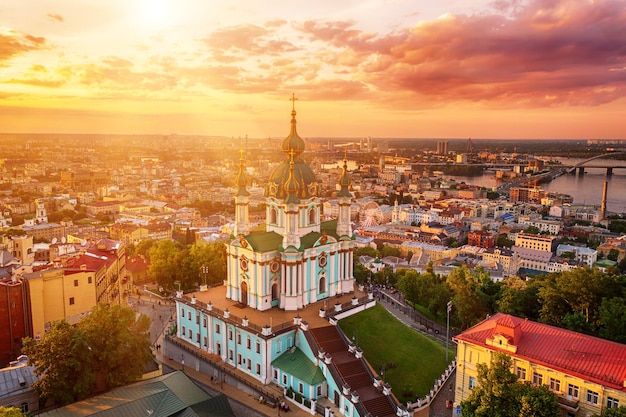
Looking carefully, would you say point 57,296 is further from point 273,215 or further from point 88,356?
point 273,215

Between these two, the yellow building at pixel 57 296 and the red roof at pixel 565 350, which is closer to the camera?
the red roof at pixel 565 350

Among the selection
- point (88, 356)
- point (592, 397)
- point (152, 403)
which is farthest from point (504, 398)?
point (88, 356)

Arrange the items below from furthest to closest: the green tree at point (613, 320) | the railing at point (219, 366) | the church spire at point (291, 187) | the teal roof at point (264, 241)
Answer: the church spire at point (291, 187), the teal roof at point (264, 241), the green tree at point (613, 320), the railing at point (219, 366)

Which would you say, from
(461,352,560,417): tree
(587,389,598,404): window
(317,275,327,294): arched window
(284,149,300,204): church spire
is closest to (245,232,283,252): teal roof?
(284,149,300,204): church spire

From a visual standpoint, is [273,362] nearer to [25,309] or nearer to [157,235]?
[25,309]


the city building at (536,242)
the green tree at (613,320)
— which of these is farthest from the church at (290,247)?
the city building at (536,242)

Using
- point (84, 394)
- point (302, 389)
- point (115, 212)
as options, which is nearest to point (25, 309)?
point (84, 394)

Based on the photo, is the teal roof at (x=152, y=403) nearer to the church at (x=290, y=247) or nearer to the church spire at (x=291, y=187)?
the church at (x=290, y=247)
